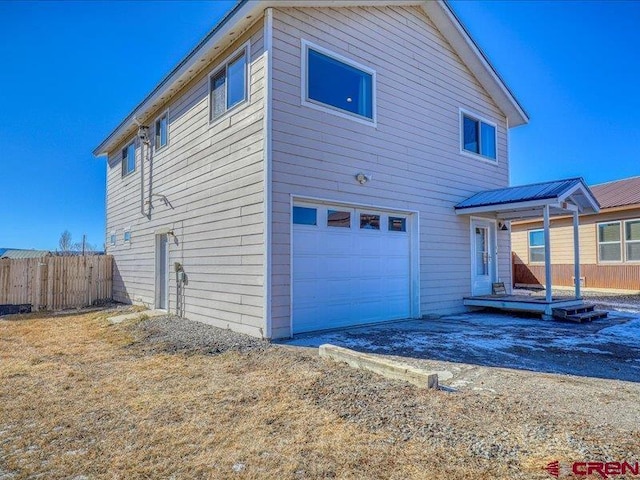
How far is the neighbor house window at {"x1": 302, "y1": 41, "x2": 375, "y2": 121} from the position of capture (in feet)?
Answer: 23.0

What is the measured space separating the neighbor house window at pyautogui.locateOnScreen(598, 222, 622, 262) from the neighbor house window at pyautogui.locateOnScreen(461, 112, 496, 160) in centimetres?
764

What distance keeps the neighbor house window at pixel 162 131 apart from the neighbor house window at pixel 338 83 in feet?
15.3

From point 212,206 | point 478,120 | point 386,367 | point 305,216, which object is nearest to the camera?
point 386,367

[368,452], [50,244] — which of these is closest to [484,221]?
[368,452]

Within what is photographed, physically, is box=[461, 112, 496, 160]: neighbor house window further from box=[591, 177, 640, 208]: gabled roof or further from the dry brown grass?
the dry brown grass

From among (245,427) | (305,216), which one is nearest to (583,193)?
(305,216)

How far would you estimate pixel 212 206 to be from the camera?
7727 millimetres

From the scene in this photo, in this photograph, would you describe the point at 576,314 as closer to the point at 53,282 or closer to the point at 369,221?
the point at 369,221

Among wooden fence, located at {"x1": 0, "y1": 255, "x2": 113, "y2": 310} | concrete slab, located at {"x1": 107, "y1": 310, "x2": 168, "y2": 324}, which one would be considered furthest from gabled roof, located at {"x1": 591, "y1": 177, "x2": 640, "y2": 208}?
wooden fence, located at {"x1": 0, "y1": 255, "x2": 113, "y2": 310}

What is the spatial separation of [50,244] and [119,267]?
123 ft

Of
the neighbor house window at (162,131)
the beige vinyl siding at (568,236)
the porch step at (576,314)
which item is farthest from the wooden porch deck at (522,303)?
the neighbor house window at (162,131)

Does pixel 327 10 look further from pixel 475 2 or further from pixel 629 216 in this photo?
pixel 629 216

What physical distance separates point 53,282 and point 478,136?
13.1 m

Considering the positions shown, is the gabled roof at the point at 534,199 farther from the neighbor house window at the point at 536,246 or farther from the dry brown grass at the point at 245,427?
the neighbor house window at the point at 536,246
